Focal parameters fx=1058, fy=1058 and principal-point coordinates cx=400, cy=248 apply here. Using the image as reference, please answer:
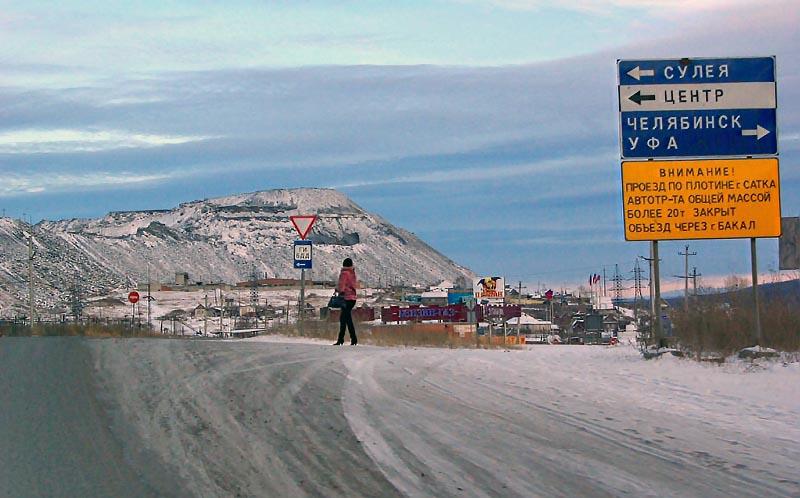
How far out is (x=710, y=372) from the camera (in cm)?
1539

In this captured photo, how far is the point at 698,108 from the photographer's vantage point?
18406 mm

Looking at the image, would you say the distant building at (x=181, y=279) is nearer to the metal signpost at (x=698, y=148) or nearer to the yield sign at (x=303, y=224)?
the yield sign at (x=303, y=224)

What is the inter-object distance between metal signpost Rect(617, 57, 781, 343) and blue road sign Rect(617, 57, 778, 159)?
0.02 metres

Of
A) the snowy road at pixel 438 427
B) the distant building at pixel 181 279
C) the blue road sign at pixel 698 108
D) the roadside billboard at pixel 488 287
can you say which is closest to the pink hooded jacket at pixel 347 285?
the snowy road at pixel 438 427

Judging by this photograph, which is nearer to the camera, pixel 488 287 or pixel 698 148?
pixel 698 148

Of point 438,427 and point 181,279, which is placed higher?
point 181,279

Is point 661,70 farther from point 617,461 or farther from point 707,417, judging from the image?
point 617,461

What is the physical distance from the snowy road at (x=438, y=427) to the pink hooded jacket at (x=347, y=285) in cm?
573

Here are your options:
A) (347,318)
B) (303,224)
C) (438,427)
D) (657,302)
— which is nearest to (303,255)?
(303,224)

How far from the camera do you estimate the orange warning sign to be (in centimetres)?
1845

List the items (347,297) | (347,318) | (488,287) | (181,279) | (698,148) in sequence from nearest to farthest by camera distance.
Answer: (698,148) → (347,297) → (347,318) → (488,287) → (181,279)

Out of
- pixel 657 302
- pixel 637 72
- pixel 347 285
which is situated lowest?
pixel 657 302

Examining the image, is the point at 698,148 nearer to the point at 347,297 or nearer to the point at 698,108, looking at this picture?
the point at 698,108

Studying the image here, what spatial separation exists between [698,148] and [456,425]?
1025 centimetres
